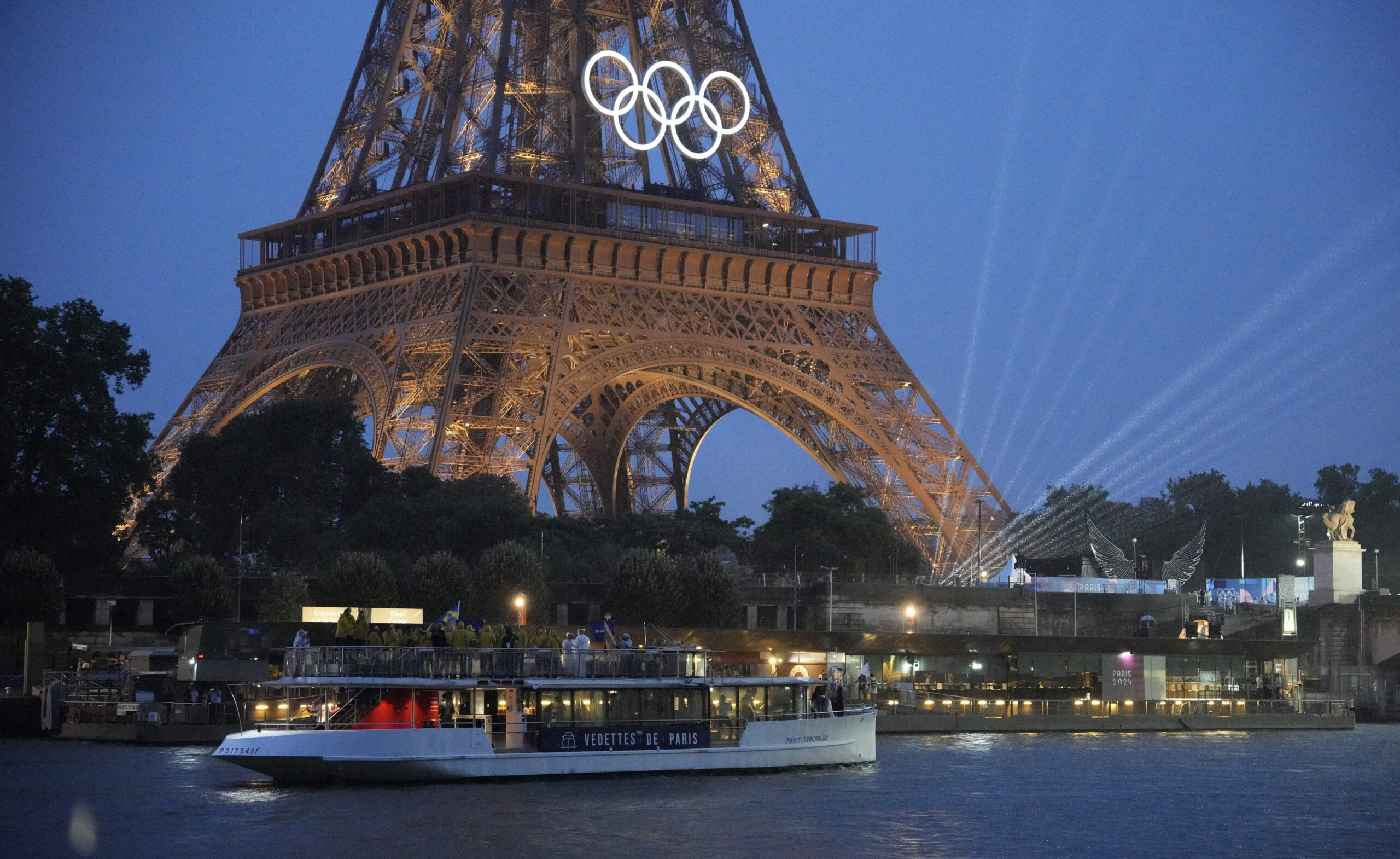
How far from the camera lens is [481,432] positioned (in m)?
70.9

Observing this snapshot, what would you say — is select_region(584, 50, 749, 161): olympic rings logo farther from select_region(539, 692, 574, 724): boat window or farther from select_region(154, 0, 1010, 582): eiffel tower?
select_region(539, 692, 574, 724): boat window

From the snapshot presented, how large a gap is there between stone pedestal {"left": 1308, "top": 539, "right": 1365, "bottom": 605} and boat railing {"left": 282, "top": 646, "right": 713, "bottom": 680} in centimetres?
3434

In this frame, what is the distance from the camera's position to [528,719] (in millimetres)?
41281

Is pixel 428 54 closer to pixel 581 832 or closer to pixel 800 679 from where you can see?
pixel 800 679

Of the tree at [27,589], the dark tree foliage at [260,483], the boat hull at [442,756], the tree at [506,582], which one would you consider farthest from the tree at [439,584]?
the boat hull at [442,756]

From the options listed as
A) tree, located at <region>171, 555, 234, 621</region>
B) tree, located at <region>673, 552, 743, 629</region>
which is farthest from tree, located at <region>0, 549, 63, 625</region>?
tree, located at <region>673, 552, 743, 629</region>

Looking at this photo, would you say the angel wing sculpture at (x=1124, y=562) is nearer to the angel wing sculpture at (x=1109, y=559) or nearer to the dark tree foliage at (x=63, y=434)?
the angel wing sculpture at (x=1109, y=559)

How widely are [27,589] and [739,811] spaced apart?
88.5 ft

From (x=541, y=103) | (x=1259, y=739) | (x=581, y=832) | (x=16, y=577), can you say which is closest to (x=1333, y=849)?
(x=581, y=832)

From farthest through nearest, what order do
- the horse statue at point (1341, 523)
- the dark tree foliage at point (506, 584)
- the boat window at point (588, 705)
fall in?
the horse statue at point (1341, 523) < the dark tree foliage at point (506, 584) < the boat window at point (588, 705)

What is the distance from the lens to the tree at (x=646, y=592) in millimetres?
63469

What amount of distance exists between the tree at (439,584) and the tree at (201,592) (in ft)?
18.3

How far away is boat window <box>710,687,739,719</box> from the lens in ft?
143

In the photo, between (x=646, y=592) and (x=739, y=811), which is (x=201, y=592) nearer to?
(x=646, y=592)
